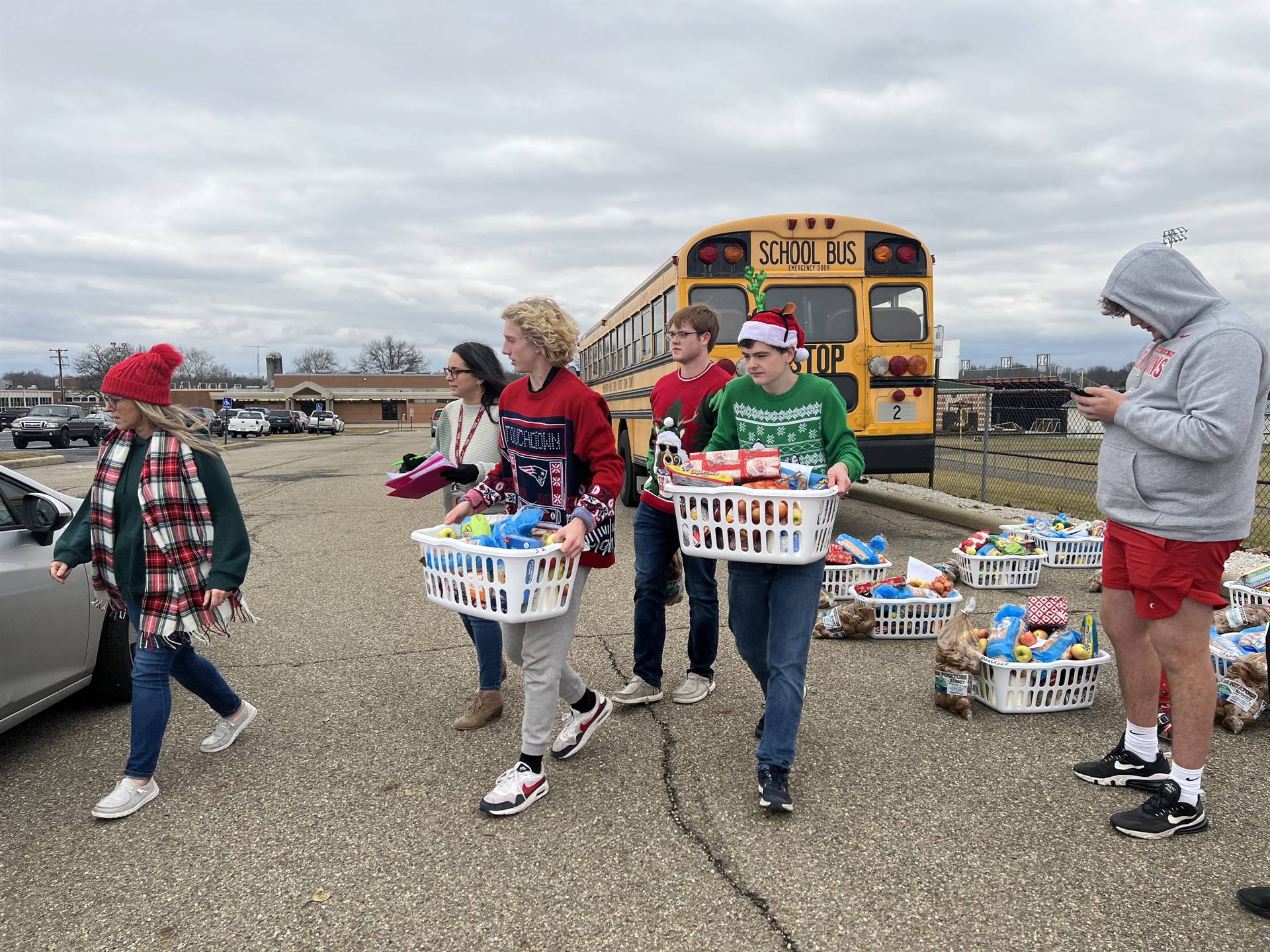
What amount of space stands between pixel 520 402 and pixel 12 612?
228 cm

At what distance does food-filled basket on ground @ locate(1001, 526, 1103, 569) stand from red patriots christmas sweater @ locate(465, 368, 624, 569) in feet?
17.3

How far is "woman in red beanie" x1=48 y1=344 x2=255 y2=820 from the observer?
10.7ft

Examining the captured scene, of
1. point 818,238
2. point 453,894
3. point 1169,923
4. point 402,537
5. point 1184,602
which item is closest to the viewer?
point 1169,923

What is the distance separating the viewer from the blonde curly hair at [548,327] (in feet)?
10.6

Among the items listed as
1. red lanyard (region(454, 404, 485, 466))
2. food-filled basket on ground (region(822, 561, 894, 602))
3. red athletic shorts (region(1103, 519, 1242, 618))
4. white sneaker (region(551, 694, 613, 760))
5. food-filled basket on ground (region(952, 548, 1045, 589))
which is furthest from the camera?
food-filled basket on ground (region(952, 548, 1045, 589))

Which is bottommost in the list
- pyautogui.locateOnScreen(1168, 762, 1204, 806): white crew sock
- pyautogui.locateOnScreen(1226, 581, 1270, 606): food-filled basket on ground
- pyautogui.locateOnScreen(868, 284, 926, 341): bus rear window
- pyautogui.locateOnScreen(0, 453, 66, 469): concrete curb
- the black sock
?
pyautogui.locateOnScreen(0, 453, 66, 469): concrete curb

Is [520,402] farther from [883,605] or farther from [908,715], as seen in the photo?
[883,605]

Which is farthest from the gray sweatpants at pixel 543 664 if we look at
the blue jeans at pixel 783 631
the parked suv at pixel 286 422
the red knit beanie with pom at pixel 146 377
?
the parked suv at pixel 286 422

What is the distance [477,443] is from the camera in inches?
167

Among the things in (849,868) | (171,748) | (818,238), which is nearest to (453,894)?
(849,868)

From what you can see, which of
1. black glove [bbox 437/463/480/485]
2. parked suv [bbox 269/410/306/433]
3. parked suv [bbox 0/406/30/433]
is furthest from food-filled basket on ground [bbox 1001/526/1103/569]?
parked suv [bbox 0/406/30/433]

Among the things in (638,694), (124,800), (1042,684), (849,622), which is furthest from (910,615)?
(124,800)

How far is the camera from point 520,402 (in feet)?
11.1

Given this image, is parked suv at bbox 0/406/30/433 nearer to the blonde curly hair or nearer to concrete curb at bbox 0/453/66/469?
concrete curb at bbox 0/453/66/469
